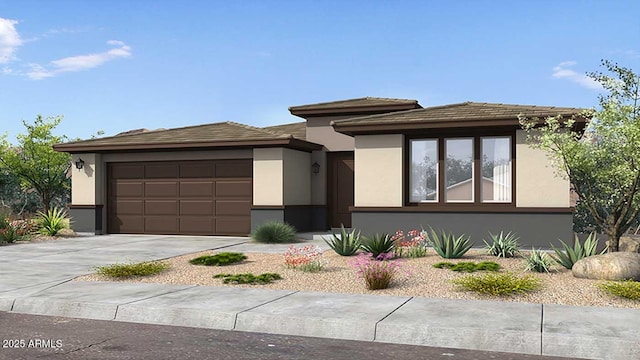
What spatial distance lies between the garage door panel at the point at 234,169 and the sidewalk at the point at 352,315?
1036cm

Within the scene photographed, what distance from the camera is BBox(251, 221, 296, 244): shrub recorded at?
19047 mm

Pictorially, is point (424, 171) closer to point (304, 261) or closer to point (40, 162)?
point (304, 261)

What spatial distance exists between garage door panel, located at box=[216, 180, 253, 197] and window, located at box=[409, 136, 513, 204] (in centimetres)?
607

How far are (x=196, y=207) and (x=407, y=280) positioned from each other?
1257cm

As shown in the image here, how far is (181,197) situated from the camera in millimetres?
22594

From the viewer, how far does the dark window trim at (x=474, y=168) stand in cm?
1725

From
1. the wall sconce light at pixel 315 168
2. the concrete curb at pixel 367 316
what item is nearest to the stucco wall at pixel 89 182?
the wall sconce light at pixel 315 168

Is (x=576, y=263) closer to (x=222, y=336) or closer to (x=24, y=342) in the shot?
(x=222, y=336)

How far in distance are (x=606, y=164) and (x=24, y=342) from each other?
1114 cm

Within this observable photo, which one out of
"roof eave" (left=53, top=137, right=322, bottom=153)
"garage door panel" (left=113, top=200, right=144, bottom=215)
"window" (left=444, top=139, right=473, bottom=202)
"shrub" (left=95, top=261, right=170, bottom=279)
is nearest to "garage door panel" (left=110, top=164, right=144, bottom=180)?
"roof eave" (left=53, top=137, right=322, bottom=153)

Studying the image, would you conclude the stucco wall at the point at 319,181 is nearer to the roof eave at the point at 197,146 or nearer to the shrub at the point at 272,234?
the roof eave at the point at 197,146

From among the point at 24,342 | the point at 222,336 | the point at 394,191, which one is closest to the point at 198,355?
the point at 222,336

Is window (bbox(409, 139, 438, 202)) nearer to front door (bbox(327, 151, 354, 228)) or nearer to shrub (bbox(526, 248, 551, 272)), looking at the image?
front door (bbox(327, 151, 354, 228))

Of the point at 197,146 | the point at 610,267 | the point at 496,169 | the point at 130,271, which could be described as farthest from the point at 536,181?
the point at 197,146
